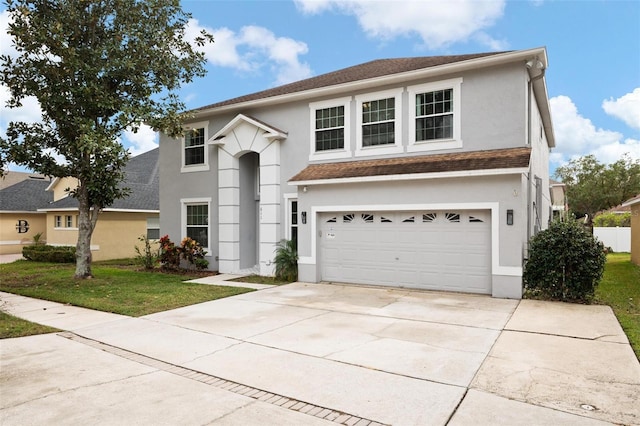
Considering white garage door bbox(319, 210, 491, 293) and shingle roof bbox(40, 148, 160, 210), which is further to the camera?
shingle roof bbox(40, 148, 160, 210)

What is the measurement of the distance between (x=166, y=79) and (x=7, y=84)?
4.28 m

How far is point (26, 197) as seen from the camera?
27844 mm

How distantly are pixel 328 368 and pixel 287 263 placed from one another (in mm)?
7806

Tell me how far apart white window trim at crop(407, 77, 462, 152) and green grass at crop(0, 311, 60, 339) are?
31.1 ft

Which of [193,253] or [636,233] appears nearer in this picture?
Answer: [193,253]

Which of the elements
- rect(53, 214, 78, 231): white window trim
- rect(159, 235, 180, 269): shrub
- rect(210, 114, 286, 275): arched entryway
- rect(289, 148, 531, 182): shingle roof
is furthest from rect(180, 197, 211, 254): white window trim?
rect(53, 214, 78, 231): white window trim

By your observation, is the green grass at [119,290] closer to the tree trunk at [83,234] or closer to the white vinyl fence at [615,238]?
the tree trunk at [83,234]

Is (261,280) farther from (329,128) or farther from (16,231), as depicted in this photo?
(16,231)

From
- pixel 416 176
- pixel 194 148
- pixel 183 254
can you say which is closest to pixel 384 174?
pixel 416 176

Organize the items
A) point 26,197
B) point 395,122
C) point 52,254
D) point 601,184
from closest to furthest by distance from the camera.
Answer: point 395,122, point 52,254, point 26,197, point 601,184

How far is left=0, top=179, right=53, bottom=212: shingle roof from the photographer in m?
26.5

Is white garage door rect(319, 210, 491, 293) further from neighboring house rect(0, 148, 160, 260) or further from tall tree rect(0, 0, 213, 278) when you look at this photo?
neighboring house rect(0, 148, 160, 260)

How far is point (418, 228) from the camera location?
11164 mm

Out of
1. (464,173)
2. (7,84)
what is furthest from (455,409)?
(7,84)
